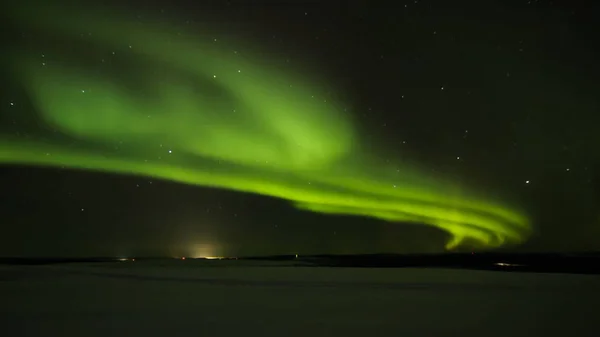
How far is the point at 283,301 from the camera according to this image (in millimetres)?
1387

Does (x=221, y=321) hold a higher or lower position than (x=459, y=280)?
lower

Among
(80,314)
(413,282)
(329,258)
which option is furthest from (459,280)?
(80,314)

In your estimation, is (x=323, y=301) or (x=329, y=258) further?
(x=329, y=258)

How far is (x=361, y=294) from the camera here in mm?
1418

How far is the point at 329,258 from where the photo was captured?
1512 millimetres

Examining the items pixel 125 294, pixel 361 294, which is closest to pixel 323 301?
pixel 361 294

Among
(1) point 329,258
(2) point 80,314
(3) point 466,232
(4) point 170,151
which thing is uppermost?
(4) point 170,151

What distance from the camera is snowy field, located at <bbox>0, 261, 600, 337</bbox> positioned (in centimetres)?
128

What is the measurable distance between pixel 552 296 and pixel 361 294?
60 centimetres

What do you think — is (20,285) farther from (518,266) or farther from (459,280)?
(518,266)

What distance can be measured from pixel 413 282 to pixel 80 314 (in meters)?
1.06

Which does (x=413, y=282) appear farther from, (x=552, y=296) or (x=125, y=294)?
(x=125, y=294)

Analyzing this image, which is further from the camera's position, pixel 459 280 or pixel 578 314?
pixel 459 280

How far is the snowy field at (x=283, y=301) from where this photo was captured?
4.20 feet
